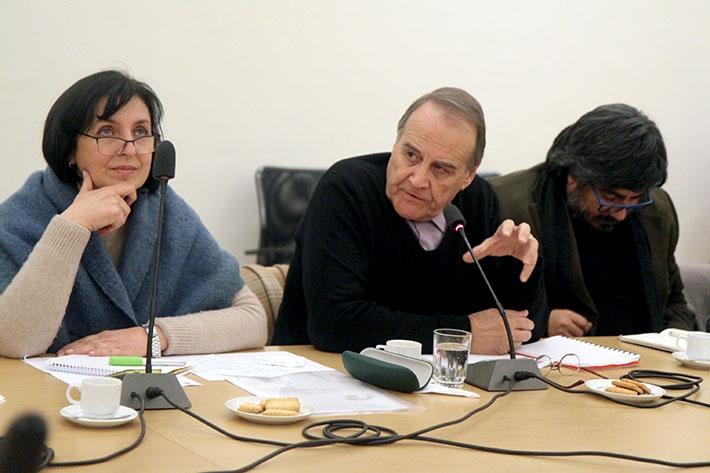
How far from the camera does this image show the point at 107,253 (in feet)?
6.91

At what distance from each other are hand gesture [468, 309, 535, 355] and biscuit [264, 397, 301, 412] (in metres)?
0.74

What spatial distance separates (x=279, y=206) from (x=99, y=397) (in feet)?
8.55

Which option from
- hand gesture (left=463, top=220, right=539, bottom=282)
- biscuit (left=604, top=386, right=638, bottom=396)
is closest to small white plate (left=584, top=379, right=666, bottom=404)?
biscuit (left=604, top=386, right=638, bottom=396)

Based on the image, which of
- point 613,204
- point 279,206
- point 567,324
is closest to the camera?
point 567,324

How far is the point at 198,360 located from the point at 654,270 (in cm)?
172

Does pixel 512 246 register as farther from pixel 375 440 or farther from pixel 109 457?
pixel 109 457

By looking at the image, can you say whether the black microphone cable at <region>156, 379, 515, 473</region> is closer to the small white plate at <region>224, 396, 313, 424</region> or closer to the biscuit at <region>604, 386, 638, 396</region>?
the small white plate at <region>224, 396, 313, 424</region>

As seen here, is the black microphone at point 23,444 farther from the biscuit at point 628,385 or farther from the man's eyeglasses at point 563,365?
the man's eyeglasses at point 563,365

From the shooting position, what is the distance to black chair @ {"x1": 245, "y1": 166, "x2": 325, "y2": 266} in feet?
12.8

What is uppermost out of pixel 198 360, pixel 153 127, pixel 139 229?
pixel 153 127

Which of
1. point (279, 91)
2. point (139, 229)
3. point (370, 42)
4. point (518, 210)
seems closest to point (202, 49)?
point (279, 91)

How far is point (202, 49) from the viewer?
12.7 ft

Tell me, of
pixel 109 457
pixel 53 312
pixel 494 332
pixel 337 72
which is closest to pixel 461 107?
pixel 494 332

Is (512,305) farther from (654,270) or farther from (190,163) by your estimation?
(190,163)
